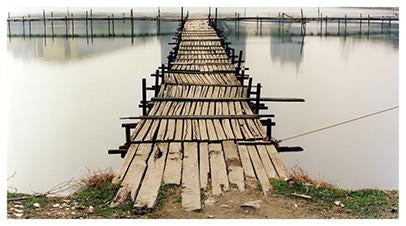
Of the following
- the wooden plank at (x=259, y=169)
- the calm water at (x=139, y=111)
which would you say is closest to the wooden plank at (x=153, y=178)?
the wooden plank at (x=259, y=169)

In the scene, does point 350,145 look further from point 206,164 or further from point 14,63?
point 14,63

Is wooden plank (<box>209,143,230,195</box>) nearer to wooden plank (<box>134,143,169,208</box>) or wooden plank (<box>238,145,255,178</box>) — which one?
wooden plank (<box>238,145,255,178</box>)

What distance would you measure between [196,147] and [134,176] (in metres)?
1.13

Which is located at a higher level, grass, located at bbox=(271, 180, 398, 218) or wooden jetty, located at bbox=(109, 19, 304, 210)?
wooden jetty, located at bbox=(109, 19, 304, 210)

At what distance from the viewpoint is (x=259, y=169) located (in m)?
5.27

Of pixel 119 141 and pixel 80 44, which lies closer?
pixel 119 141

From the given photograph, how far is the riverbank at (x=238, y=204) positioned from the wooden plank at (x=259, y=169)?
0.06 m

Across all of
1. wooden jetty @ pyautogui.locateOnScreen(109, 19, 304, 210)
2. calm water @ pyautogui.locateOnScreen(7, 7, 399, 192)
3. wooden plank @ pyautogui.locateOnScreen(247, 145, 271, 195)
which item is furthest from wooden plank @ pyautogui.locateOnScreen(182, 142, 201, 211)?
calm water @ pyautogui.locateOnScreen(7, 7, 399, 192)

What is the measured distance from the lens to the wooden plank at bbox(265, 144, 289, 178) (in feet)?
16.9

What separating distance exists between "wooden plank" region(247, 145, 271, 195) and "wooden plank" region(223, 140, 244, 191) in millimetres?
152

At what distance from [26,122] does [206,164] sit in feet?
22.8

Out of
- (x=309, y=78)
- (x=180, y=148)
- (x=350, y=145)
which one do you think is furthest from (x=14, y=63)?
(x=180, y=148)

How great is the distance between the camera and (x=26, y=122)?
1127 centimetres

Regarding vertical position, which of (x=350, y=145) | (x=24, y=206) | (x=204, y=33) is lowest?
(x=350, y=145)
